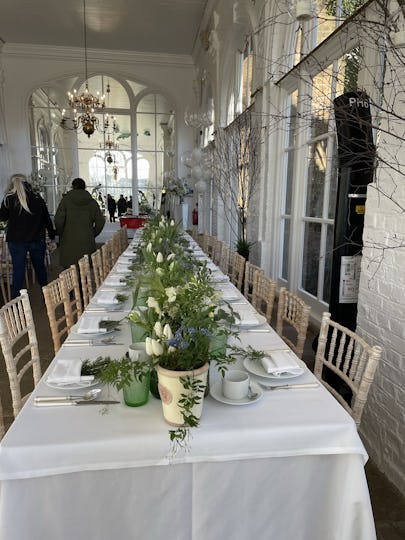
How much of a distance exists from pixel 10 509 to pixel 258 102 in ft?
17.2

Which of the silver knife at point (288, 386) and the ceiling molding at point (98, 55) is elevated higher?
the ceiling molding at point (98, 55)

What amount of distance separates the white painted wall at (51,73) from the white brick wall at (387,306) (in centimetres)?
1060

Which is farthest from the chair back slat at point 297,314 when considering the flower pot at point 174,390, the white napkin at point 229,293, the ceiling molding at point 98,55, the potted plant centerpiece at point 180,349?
the ceiling molding at point 98,55

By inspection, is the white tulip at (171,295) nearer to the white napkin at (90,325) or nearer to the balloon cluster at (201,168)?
the white napkin at (90,325)

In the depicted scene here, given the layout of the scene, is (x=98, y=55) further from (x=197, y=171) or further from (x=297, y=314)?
(x=297, y=314)

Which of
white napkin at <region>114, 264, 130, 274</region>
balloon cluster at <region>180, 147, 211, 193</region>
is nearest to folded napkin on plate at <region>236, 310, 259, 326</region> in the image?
white napkin at <region>114, 264, 130, 274</region>

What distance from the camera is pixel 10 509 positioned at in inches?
42.3

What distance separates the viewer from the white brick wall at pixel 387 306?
6.40 ft

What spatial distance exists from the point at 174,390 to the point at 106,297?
4.95ft

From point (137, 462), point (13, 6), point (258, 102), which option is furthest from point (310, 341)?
point (13, 6)

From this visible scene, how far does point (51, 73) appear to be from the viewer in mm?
10812

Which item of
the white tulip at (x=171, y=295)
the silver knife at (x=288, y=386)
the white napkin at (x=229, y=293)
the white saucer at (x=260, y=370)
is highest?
the white tulip at (x=171, y=295)

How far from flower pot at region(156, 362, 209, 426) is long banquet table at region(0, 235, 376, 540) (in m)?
0.04

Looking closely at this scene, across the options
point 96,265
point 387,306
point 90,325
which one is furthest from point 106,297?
point 387,306
